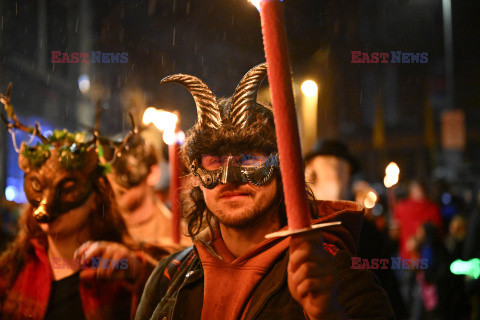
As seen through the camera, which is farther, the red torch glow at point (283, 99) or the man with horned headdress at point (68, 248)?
the man with horned headdress at point (68, 248)

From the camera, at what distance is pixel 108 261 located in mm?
3250

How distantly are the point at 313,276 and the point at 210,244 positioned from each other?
3.79ft

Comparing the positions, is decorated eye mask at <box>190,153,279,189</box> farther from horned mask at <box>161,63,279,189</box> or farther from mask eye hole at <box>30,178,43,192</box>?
mask eye hole at <box>30,178,43,192</box>

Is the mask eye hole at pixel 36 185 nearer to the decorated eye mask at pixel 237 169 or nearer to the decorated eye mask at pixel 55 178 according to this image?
the decorated eye mask at pixel 55 178

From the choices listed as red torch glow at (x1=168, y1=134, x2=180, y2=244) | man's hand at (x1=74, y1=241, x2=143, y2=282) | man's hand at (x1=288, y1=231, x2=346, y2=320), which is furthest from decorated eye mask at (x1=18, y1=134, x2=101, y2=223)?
man's hand at (x1=288, y1=231, x2=346, y2=320)

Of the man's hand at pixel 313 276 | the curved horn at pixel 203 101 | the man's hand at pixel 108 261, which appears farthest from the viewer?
the man's hand at pixel 108 261

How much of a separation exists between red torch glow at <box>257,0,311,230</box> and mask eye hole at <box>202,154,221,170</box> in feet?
3.71

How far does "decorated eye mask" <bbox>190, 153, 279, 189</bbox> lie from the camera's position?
7.85 ft

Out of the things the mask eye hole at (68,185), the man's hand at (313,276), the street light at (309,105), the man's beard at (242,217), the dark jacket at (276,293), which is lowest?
the dark jacket at (276,293)

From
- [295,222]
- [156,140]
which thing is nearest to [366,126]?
[156,140]

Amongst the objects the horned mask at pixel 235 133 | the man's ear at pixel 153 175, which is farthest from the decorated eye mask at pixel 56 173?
the man's ear at pixel 153 175

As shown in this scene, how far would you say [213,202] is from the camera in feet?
8.03

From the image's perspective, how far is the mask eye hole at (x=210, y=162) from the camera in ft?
8.25

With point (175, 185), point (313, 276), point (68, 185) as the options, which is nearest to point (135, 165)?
point (175, 185)
